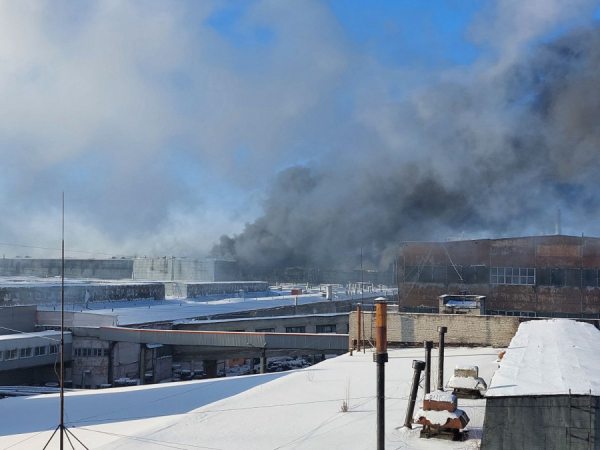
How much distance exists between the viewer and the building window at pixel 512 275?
1113 inches

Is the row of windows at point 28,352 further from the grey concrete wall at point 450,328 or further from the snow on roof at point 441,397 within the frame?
the snow on roof at point 441,397

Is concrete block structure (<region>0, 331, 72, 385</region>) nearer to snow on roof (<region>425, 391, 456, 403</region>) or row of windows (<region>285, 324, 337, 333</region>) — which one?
row of windows (<region>285, 324, 337, 333</region>)

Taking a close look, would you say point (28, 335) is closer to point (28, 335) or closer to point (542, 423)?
point (28, 335)

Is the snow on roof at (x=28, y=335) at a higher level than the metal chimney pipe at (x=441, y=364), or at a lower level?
lower

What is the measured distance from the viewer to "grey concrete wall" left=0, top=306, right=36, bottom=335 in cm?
2836

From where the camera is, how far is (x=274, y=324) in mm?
33781

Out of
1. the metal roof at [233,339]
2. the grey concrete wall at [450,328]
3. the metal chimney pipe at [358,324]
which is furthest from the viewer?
the metal roof at [233,339]

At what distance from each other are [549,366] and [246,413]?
17.3ft

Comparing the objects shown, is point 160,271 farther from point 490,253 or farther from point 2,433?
point 2,433

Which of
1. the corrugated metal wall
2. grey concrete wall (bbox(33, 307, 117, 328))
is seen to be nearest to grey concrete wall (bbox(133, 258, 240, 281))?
grey concrete wall (bbox(33, 307, 117, 328))

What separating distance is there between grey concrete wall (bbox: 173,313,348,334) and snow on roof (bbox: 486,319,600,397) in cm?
2175

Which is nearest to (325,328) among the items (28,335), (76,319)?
(76,319)

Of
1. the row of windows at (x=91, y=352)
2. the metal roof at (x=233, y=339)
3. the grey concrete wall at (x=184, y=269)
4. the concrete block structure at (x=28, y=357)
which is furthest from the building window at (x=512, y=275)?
the grey concrete wall at (x=184, y=269)

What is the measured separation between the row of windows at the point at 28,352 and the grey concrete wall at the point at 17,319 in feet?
10.2
